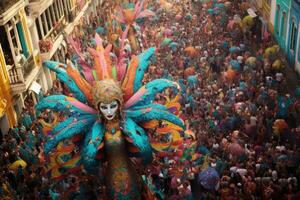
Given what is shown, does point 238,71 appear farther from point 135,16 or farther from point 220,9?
point 220,9

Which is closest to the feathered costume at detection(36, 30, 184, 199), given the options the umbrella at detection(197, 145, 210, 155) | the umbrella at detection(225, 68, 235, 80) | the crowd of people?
the crowd of people

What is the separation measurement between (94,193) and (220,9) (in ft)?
63.2

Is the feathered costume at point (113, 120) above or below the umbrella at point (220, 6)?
above

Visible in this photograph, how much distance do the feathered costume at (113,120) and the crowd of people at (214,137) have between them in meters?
0.84

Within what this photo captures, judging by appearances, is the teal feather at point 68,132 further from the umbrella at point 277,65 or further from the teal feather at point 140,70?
the umbrella at point 277,65

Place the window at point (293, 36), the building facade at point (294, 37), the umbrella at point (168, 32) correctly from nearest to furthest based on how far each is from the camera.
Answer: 1. the building facade at point (294, 37)
2. the window at point (293, 36)
3. the umbrella at point (168, 32)

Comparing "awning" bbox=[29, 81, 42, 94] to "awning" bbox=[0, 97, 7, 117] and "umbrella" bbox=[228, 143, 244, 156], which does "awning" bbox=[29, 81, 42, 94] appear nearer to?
"awning" bbox=[0, 97, 7, 117]

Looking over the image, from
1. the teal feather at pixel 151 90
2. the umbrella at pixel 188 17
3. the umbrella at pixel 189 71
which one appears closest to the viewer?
the teal feather at pixel 151 90

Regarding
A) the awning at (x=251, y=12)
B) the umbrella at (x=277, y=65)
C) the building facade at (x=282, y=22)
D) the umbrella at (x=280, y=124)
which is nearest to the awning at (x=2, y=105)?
the umbrella at (x=280, y=124)

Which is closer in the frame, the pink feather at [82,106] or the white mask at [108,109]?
the white mask at [108,109]

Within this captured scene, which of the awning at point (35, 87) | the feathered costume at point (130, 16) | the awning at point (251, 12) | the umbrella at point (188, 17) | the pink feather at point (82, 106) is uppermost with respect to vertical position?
the pink feather at point (82, 106)

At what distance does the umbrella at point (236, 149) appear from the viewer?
43.1ft

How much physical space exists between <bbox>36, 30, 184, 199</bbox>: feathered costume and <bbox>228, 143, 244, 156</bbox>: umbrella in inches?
103

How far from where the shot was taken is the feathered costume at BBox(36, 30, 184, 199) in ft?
34.9
